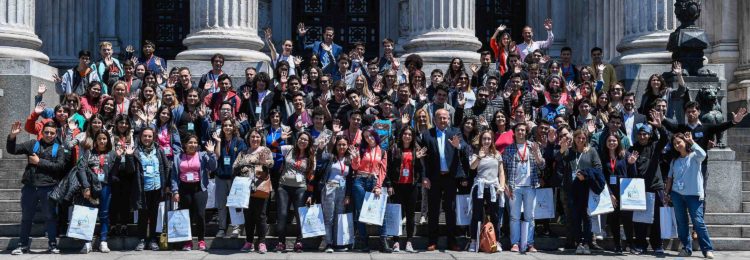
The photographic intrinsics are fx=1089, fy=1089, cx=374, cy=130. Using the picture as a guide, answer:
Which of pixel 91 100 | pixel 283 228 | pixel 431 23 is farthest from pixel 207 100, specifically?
pixel 431 23

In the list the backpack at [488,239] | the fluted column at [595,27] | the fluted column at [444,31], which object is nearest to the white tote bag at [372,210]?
the backpack at [488,239]

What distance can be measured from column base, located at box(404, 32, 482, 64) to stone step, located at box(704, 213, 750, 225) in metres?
5.90

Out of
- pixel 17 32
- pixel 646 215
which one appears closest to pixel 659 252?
pixel 646 215

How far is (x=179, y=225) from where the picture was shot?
51.4ft

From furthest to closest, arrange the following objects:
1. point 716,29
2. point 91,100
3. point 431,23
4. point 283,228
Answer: point 716,29
point 431,23
point 91,100
point 283,228

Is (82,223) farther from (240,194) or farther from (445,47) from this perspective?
(445,47)

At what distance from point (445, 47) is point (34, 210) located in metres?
8.86

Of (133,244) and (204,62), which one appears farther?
(204,62)

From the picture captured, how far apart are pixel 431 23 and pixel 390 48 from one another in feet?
6.95

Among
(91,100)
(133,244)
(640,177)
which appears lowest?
(133,244)

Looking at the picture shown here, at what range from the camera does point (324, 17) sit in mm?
27391

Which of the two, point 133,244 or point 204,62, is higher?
point 204,62

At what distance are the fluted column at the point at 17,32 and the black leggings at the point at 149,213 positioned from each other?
6.09 metres

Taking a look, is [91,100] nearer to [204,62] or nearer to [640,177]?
[204,62]
